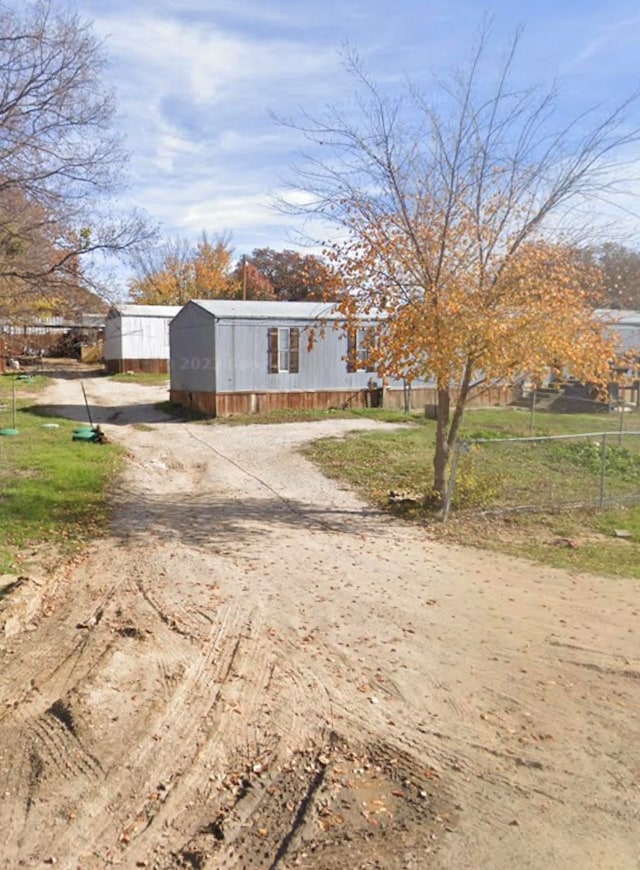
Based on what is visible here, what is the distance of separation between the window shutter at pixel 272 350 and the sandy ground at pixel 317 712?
14899 mm

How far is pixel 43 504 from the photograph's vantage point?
32.9 ft

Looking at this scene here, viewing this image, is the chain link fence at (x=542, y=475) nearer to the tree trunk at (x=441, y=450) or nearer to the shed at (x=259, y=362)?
the tree trunk at (x=441, y=450)

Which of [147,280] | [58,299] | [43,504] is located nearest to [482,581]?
[43,504]

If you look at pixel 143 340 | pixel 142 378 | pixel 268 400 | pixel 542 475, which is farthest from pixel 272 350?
pixel 143 340

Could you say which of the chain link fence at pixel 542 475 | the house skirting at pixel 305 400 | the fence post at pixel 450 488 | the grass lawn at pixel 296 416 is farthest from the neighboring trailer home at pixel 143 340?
the fence post at pixel 450 488

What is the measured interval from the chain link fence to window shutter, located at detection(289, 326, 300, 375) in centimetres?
1007

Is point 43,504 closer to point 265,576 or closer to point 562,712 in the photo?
point 265,576

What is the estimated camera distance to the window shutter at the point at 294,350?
22984 mm

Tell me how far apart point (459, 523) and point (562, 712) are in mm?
5477

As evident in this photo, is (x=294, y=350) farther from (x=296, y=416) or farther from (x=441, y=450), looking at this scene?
(x=441, y=450)

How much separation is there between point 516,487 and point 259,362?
12681 mm

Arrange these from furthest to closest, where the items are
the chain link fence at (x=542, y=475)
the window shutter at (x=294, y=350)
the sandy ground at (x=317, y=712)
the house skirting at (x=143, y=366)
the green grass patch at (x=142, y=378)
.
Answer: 1. the house skirting at (x=143, y=366)
2. the green grass patch at (x=142, y=378)
3. the window shutter at (x=294, y=350)
4. the chain link fence at (x=542, y=475)
5. the sandy ground at (x=317, y=712)

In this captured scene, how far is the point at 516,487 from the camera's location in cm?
1167

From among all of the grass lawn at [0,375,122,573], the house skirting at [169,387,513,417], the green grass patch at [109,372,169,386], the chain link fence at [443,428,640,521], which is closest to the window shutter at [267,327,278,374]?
the house skirting at [169,387,513,417]
